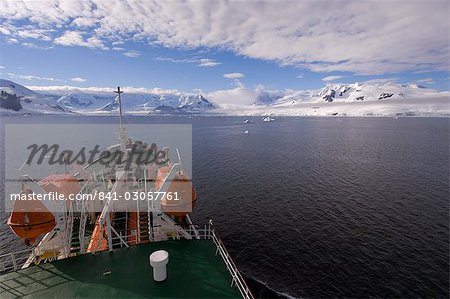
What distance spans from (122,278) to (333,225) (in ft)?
113

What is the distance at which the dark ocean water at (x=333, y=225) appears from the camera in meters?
29.3

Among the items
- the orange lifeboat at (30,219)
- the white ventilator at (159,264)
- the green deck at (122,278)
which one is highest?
the orange lifeboat at (30,219)

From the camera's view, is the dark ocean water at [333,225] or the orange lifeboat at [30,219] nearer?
the orange lifeboat at [30,219]

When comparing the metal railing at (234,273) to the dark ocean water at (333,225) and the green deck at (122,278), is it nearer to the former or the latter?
the green deck at (122,278)

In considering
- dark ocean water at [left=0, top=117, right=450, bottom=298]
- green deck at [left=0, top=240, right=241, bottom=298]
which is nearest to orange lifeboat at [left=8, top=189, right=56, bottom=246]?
green deck at [left=0, top=240, right=241, bottom=298]

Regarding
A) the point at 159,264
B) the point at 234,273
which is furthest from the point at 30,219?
the point at 234,273

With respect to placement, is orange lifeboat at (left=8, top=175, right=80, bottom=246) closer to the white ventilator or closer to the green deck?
the green deck

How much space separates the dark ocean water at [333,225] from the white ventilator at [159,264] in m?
17.6

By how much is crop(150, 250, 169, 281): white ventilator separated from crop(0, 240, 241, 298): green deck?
0.39 metres

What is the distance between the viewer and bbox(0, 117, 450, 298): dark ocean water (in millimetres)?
29312

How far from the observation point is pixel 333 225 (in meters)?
40.2

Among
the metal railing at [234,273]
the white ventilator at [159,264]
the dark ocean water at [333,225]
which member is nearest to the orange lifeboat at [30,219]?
the white ventilator at [159,264]

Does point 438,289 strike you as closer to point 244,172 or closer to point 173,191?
point 173,191

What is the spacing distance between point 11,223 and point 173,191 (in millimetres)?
11571
